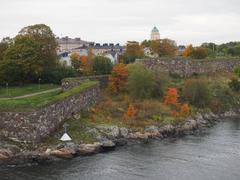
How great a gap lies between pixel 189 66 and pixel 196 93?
17359 mm

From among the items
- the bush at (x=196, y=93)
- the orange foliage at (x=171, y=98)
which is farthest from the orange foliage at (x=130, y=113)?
the bush at (x=196, y=93)

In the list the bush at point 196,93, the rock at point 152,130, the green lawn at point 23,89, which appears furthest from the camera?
the bush at point 196,93

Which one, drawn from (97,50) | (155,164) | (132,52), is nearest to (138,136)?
(155,164)

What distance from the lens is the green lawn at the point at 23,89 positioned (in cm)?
6387

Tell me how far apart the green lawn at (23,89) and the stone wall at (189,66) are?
694 inches

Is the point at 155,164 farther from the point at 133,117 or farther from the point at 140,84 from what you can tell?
the point at 140,84

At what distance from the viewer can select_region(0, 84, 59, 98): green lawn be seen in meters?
63.9

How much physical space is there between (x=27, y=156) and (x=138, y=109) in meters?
21.0

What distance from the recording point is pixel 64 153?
4578 centimetres

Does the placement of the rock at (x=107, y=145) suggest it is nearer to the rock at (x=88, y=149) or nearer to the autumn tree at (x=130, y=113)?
the rock at (x=88, y=149)

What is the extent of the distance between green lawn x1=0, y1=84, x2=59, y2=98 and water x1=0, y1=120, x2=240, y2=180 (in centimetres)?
2057

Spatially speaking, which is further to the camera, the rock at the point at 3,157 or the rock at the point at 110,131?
the rock at the point at 110,131

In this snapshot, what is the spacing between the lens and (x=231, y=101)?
77500 millimetres

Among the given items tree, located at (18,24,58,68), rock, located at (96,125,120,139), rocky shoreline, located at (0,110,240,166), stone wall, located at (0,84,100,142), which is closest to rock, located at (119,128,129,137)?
rocky shoreline, located at (0,110,240,166)
